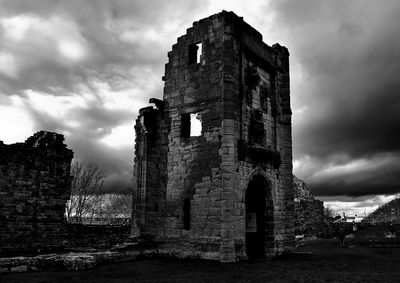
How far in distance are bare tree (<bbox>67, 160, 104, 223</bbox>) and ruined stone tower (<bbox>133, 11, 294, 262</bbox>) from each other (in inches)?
942

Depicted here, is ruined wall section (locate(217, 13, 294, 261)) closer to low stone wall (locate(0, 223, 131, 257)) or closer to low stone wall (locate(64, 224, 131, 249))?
low stone wall (locate(0, 223, 131, 257))

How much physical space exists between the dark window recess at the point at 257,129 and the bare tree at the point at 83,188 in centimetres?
2668

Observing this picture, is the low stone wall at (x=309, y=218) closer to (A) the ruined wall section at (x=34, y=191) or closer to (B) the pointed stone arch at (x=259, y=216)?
(B) the pointed stone arch at (x=259, y=216)

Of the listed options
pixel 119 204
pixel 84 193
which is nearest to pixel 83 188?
pixel 84 193

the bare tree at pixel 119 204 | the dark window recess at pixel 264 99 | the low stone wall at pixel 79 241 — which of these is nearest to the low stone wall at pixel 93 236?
the low stone wall at pixel 79 241

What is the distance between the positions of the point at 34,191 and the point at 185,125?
7699 millimetres

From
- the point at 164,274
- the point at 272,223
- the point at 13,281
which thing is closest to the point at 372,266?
the point at 272,223

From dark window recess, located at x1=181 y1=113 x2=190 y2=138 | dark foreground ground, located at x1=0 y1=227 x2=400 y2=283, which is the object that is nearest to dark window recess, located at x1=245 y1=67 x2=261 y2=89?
dark window recess, located at x1=181 y1=113 x2=190 y2=138

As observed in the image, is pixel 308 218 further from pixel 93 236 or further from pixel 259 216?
pixel 93 236

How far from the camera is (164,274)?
1225 centimetres

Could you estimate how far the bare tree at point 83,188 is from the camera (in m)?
40.8

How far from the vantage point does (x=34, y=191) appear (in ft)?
60.5

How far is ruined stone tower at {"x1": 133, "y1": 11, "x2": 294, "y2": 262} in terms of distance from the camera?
52.4 feet

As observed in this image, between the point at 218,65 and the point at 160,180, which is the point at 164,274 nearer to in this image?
the point at 160,180
